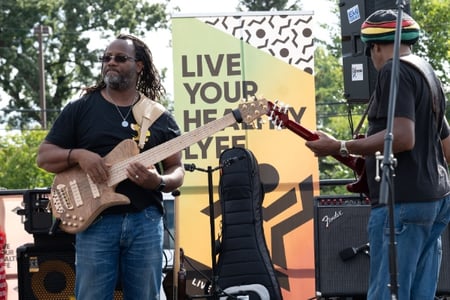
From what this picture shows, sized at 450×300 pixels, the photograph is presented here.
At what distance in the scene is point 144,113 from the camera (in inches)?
216

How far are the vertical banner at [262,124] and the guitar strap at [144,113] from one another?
275 cm

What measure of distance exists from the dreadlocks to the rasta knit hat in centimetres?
126

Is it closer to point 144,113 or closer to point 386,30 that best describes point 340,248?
point 144,113

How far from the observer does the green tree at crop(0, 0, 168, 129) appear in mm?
38156

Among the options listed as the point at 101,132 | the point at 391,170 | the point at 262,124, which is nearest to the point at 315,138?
the point at 391,170

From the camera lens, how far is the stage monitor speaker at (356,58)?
748 cm

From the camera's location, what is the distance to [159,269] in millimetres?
5488

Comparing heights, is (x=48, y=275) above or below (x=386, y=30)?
below

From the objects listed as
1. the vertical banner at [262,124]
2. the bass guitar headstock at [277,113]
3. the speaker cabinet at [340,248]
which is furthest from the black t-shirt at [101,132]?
the vertical banner at [262,124]

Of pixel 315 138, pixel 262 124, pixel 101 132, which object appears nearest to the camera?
pixel 315 138

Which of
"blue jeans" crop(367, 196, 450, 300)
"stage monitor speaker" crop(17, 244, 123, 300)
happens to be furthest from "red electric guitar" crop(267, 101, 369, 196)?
"stage monitor speaker" crop(17, 244, 123, 300)

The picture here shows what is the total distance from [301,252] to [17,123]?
31098mm

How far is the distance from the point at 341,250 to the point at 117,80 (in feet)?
8.41

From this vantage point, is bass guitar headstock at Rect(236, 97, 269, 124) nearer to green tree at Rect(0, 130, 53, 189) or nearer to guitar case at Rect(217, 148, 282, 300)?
guitar case at Rect(217, 148, 282, 300)
